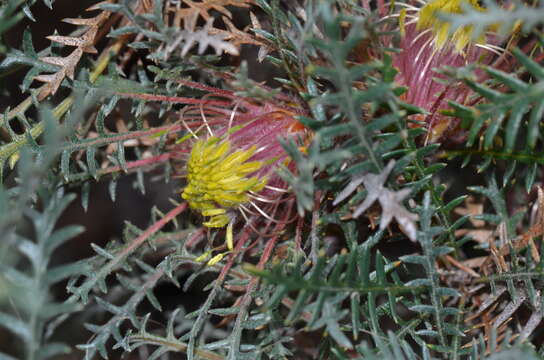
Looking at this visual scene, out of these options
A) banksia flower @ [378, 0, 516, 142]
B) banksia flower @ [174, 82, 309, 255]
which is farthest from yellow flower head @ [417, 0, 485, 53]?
banksia flower @ [174, 82, 309, 255]

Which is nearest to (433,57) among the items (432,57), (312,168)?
(432,57)

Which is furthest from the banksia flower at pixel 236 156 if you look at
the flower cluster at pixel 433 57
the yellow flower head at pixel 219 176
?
the flower cluster at pixel 433 57

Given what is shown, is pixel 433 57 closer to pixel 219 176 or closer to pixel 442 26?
pixel 442 26

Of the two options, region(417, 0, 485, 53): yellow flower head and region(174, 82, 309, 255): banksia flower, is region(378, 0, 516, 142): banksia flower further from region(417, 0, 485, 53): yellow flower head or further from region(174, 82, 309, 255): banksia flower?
region(174, 82, 309, 255): banksia flower

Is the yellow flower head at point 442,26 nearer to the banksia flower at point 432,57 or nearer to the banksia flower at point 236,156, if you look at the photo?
the banksia flower at point 432,57

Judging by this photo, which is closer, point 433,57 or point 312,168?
point 312,168

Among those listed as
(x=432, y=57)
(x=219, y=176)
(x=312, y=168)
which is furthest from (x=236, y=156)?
(x=432, y=57)
